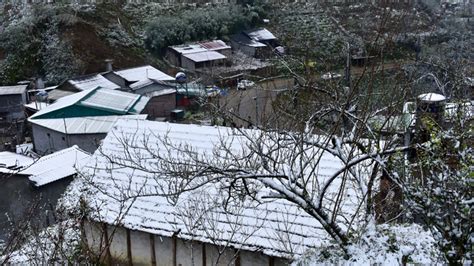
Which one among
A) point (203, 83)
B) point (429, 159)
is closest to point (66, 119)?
point (203, 83)

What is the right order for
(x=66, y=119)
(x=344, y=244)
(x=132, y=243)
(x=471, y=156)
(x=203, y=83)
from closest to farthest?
1. (x=471, y=156)
2. (x=344, y=244)
3. (x=132, y=243)
4. (x=66, y=119)
5. (x=203, y=83)

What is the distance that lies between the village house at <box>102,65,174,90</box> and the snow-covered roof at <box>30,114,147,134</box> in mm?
5053

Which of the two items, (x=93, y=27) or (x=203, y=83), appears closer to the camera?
(x=203, y=83)

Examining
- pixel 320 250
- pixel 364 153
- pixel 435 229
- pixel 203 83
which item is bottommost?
pixel 203 83

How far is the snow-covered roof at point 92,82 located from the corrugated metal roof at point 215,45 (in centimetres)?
624

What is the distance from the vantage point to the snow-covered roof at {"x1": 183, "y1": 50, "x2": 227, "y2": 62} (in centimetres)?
2209

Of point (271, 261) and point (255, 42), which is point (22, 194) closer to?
point (271, 261)

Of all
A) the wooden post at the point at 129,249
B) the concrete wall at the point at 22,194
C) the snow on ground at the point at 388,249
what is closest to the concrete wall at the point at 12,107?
the concrete wall at the point at 22,194

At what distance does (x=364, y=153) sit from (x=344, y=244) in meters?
0.79

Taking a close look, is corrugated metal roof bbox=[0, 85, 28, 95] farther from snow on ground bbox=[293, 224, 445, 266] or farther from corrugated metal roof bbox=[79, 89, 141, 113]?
snow on ground bbox=[293, 224, 445, 266]

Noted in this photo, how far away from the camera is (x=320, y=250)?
4.18 m

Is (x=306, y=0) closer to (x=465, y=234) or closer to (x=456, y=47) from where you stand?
(x=456, y=47)

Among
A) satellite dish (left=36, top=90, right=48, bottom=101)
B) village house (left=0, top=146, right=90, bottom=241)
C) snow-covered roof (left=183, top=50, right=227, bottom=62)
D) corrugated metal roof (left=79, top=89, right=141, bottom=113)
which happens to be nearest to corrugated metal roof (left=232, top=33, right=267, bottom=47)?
snow-covered roof (left=183, top=50, right=227, bottom=62)

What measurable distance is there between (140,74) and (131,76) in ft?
1.56
